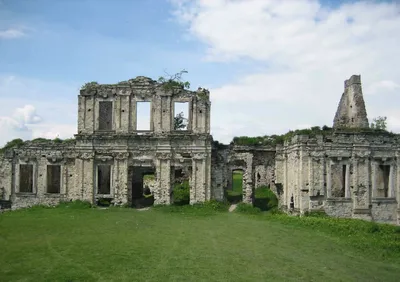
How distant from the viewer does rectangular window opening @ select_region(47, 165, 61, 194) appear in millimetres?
25797

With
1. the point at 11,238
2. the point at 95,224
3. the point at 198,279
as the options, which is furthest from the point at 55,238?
the point at 198,279

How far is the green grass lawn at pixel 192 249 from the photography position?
10023 mm

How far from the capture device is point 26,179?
2572 centimetres

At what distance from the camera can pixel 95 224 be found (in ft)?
56.8

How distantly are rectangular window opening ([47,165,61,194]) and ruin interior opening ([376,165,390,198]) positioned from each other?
18.4 m

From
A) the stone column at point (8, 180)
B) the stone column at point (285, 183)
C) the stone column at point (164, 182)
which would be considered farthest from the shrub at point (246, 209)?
the stone column at point (8, 180)

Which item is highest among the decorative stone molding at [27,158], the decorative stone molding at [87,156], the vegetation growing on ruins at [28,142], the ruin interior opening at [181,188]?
the vegetation growing on ruins at [28,142]

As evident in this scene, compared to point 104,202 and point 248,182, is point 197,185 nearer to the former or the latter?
point 248,182

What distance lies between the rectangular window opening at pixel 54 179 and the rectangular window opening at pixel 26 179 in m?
1.11

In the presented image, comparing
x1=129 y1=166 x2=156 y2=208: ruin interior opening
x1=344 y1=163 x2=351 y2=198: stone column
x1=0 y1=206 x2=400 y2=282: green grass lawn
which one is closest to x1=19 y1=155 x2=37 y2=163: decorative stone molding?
x1=0 y1=206 x2=400 y2=282: green grass lawn

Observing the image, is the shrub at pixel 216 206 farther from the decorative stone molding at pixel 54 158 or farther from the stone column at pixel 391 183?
the decorative stone molding at pixel 54 158

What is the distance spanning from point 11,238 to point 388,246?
12.5 metres

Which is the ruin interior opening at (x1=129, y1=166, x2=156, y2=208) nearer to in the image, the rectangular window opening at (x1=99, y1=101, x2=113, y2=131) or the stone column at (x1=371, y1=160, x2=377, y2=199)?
the rectangular window opening at (x1=99, y1=101, x2=113, y2=131)

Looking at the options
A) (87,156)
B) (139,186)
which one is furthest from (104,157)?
(139,186)
